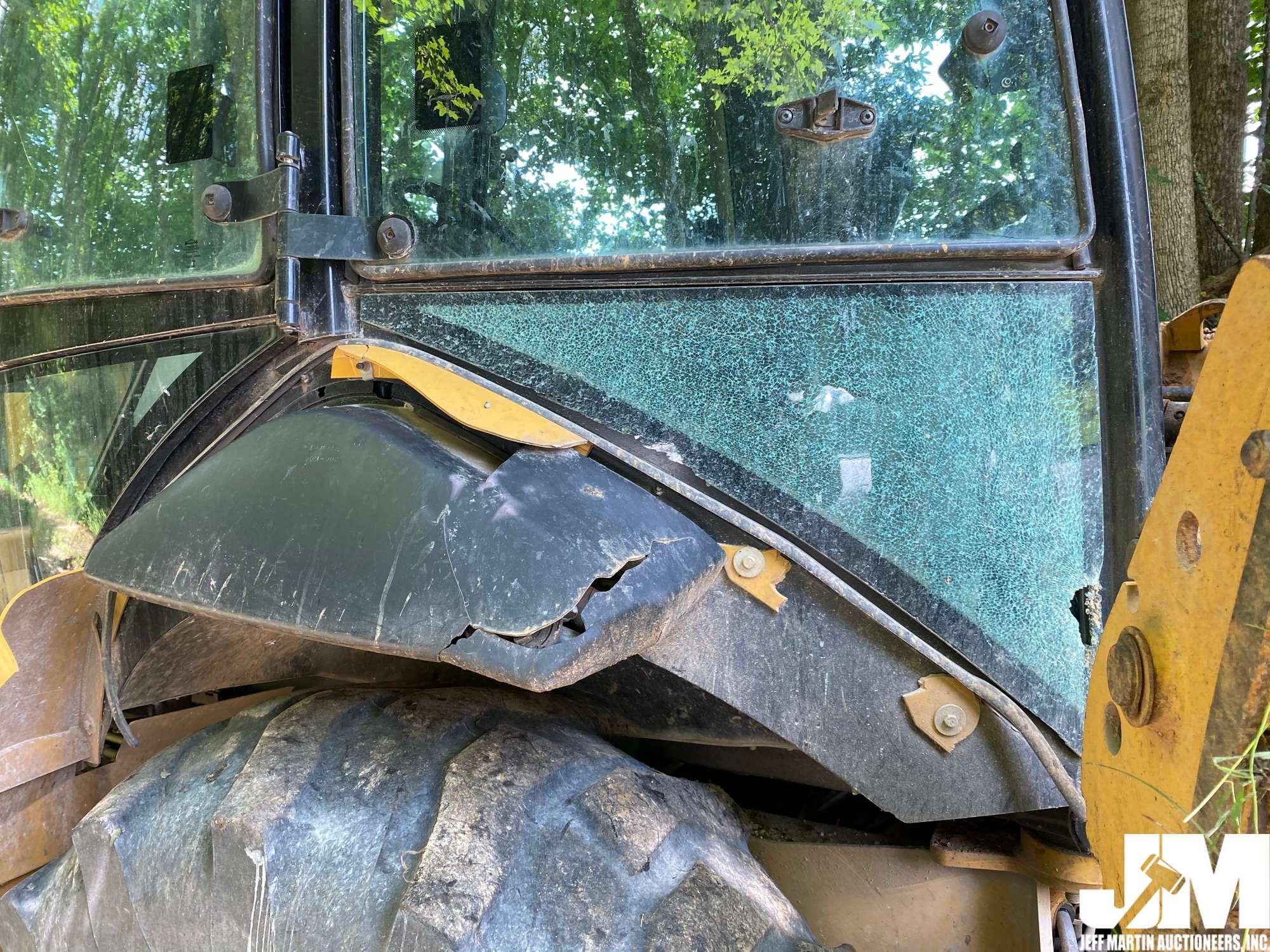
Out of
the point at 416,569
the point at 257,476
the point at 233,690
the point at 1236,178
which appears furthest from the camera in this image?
the point at 1236,178

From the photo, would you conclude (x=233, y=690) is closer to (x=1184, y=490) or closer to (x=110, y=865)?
(x=110, y=865)

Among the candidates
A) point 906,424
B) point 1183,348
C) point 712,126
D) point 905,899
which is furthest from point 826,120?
point 1183,348

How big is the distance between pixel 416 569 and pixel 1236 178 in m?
5.05

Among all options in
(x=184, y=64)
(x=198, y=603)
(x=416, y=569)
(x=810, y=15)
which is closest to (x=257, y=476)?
(x=198, y=603)

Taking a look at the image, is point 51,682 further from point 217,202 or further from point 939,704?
point 939,704

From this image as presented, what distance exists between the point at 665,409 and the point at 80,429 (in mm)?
1030

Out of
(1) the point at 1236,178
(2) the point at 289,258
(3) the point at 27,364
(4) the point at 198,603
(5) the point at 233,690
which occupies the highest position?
(1) the point at 1236,178

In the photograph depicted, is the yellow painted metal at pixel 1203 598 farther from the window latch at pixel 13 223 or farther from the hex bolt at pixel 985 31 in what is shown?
the window latch at pixel 13 223

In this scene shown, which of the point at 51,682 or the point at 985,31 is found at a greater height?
the point at 985,31

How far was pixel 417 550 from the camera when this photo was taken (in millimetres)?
883

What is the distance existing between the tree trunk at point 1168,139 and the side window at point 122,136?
156 inches

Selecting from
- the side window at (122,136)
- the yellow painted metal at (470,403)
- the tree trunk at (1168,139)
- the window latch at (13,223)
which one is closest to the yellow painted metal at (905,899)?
the yellow painted metal at (470,403)

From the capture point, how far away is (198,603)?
0.95 metres

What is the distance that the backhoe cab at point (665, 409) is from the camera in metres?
0.99
